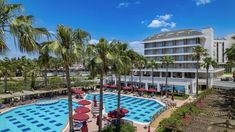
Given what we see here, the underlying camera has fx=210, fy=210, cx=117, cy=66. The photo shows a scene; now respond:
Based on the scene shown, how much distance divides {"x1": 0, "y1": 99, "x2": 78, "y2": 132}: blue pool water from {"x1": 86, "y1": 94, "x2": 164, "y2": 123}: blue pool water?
8.55 metres

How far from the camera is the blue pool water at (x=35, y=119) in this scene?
27.2 meters

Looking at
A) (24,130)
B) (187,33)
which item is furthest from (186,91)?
(24,130)

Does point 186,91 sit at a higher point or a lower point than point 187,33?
lower

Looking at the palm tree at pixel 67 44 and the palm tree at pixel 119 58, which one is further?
the palm tree at pixel 119 58

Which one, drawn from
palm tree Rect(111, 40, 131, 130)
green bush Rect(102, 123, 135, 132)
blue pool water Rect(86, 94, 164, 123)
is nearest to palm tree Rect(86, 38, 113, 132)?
palm tree Rect(111, 40, 131, 130)

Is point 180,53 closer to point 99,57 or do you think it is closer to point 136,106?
point 136,106

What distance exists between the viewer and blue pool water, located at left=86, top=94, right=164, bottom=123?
33044mm

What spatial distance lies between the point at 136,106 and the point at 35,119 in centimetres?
1818

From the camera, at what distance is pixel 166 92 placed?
47.6 meters

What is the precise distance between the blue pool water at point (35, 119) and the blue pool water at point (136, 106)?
8547 millimetres

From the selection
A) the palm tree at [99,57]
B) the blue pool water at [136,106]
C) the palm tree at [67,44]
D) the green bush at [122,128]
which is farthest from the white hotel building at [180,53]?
the palm tree at [67,44]

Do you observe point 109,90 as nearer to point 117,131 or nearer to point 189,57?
point 189,57

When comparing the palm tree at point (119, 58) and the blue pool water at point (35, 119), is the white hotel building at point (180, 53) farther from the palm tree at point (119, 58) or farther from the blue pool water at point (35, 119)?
the palm tree at point (119, 58)

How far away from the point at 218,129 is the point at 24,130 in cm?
2217
